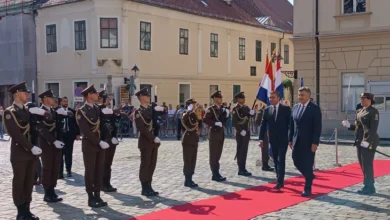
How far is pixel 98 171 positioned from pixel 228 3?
3119 centimetres

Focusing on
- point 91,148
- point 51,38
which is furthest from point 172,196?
point 51,38

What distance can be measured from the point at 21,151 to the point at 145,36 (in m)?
22.5

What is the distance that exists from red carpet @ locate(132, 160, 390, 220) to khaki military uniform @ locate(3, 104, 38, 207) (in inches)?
68.3

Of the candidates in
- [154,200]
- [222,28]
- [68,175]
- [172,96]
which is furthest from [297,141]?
[222,28]

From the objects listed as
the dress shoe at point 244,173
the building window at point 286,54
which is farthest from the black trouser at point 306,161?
the building window at point 286,54

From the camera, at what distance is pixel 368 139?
888 cm

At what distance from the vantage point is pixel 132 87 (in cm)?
2597

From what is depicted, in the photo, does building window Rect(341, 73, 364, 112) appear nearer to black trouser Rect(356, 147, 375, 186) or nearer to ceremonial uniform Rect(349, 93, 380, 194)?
ceremonial uniform Rect(349, 93, 380, 194)

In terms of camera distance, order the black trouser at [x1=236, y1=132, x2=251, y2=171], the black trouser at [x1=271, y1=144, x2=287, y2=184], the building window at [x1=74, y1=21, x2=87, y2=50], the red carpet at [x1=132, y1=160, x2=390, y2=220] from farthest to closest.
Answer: the building window at [x1=74, y1=21, x2=87, y2=50] < the black trouser at [x1=236, y1=132, x2=251, y2=171] < the black trouser at [x1=271, y1=144, x2=287, y2=184] < the red carpet at [x1=132, y1=160, x2=390, y2=220]

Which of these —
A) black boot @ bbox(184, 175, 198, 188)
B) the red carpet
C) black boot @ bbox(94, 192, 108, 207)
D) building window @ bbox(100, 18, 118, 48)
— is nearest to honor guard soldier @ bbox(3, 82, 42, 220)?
black boot @ bbox(94, 192, 108, 207)

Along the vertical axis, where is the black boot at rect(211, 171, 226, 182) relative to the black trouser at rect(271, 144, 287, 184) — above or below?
below

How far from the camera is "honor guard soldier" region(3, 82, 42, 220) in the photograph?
732 cm

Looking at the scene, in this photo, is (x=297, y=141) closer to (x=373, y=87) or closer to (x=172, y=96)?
(x=373, y=87)

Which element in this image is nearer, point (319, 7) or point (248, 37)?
point (319, 7)
